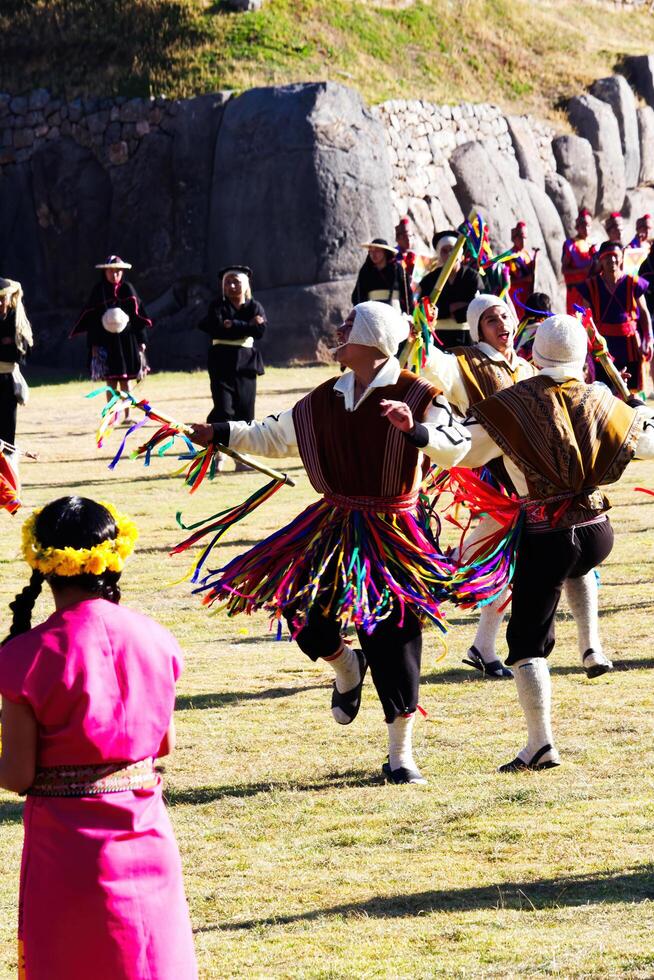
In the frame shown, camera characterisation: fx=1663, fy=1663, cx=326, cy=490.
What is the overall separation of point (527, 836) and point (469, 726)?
148 cm

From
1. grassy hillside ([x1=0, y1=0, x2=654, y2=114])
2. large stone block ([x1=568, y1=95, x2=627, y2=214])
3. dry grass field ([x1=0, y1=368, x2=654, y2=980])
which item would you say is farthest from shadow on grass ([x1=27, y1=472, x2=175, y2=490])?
large stone block ([x1=568, y1=95, x2=627, y2=214])

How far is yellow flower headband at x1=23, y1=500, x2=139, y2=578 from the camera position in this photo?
11.5ft

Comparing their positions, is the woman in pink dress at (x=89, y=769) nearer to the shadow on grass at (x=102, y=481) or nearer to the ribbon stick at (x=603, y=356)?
the ribbon stick at (x=603, y=356)

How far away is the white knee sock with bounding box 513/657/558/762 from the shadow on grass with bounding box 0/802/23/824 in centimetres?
193

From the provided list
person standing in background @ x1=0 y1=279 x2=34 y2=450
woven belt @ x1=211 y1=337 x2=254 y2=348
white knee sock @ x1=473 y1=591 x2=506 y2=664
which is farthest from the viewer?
woven belt @ x1=211 y1=337 x2=254 y2=348

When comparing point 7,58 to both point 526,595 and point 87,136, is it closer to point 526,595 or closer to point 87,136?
point 87,136

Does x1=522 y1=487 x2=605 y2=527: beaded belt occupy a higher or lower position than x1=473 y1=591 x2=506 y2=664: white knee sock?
higher

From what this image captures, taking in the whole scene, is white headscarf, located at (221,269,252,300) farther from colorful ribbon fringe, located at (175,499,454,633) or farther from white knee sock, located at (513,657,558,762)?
white knee sock, located at (513,657,558,762)

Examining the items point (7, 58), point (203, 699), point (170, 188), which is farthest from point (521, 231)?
point (7, 58)

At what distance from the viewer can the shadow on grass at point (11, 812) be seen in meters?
6.02

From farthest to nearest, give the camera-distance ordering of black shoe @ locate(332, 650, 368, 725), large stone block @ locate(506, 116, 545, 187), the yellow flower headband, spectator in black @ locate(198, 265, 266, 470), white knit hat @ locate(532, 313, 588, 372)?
large stone block @ locate(506, 116, 545, 187)
spectator in black @ locate(198, 265, 266, 470)
black shoe @ locate(332, 650, 368, 725)
white knit hat @ locate(532, 313, 588, 372)
the yellow flower headband

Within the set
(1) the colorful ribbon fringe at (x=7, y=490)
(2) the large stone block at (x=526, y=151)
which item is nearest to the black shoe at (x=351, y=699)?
(1) the colorful ribbon fringe at (x=7, y=490)

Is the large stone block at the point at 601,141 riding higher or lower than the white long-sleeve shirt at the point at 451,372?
higher

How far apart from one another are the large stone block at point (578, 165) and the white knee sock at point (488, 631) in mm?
25996
